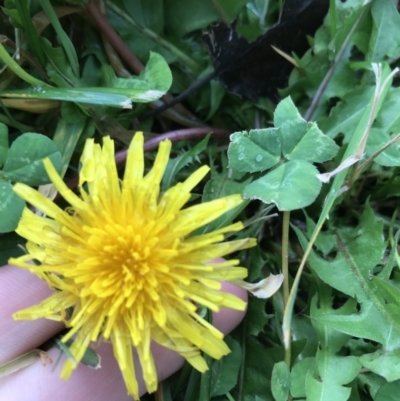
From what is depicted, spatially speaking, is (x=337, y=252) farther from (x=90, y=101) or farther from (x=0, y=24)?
(x=0, y=24)

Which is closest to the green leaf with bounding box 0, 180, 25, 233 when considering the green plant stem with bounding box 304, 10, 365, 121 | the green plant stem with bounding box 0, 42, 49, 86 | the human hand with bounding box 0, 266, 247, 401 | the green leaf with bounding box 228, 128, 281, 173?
the human hand with bounding box 0, 266, 247, 401

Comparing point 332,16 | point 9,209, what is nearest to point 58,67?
point 9,209

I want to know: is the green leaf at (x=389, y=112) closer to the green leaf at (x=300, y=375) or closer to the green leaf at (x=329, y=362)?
the green leaf at (x=329, y=362)

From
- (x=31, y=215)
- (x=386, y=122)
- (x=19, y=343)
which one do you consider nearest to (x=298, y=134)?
Result: (x=386, y=122)

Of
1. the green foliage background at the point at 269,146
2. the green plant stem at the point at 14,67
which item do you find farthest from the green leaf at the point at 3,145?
the green plant stem at the point at 14,67

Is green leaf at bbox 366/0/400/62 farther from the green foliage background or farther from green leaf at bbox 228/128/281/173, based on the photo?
green leaf at bbox 228/128/281/173

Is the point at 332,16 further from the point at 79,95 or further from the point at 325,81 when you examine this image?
the point at 79,95
